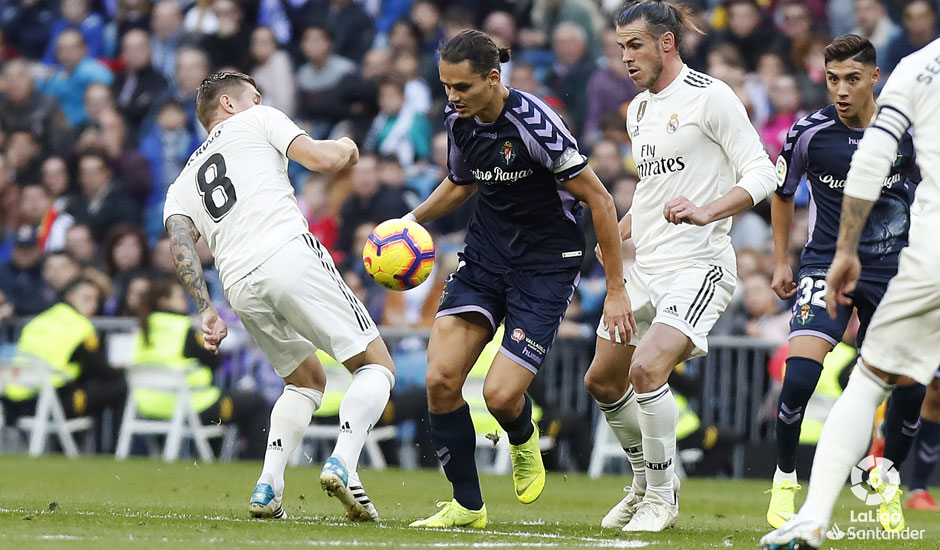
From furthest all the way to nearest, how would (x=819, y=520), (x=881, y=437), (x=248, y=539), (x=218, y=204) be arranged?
(x=881, y=437) → (x=218, y=204) → (x=248, y=539) → (x=819, y=520)

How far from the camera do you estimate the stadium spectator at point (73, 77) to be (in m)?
18.9

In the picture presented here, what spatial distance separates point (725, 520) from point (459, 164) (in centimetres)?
284

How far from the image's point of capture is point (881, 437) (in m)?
12.4

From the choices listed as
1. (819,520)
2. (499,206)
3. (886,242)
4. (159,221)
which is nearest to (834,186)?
(886,242)

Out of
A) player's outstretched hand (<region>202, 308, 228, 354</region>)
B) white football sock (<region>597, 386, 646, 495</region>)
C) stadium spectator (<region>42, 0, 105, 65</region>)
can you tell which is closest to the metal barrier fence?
white football sock (<region>597, 386, 646, 495</region>)

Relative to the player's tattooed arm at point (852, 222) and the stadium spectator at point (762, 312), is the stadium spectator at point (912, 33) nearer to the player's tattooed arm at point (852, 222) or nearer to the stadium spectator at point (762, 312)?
the stadium spectator at point (762, 312)

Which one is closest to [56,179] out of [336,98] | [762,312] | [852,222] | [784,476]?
[336,98]

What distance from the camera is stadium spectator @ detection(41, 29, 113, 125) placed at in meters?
18.9

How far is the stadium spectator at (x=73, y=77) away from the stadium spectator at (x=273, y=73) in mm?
2255

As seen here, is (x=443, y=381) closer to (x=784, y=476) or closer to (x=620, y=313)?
(x=620, y=313)

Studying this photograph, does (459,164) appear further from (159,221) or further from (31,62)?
(31,62)

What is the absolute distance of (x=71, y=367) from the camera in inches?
570

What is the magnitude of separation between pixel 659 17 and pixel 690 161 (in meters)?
0.80

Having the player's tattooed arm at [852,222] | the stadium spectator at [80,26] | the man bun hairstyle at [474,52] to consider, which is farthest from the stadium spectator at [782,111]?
the stadium spectator at [80,26]
